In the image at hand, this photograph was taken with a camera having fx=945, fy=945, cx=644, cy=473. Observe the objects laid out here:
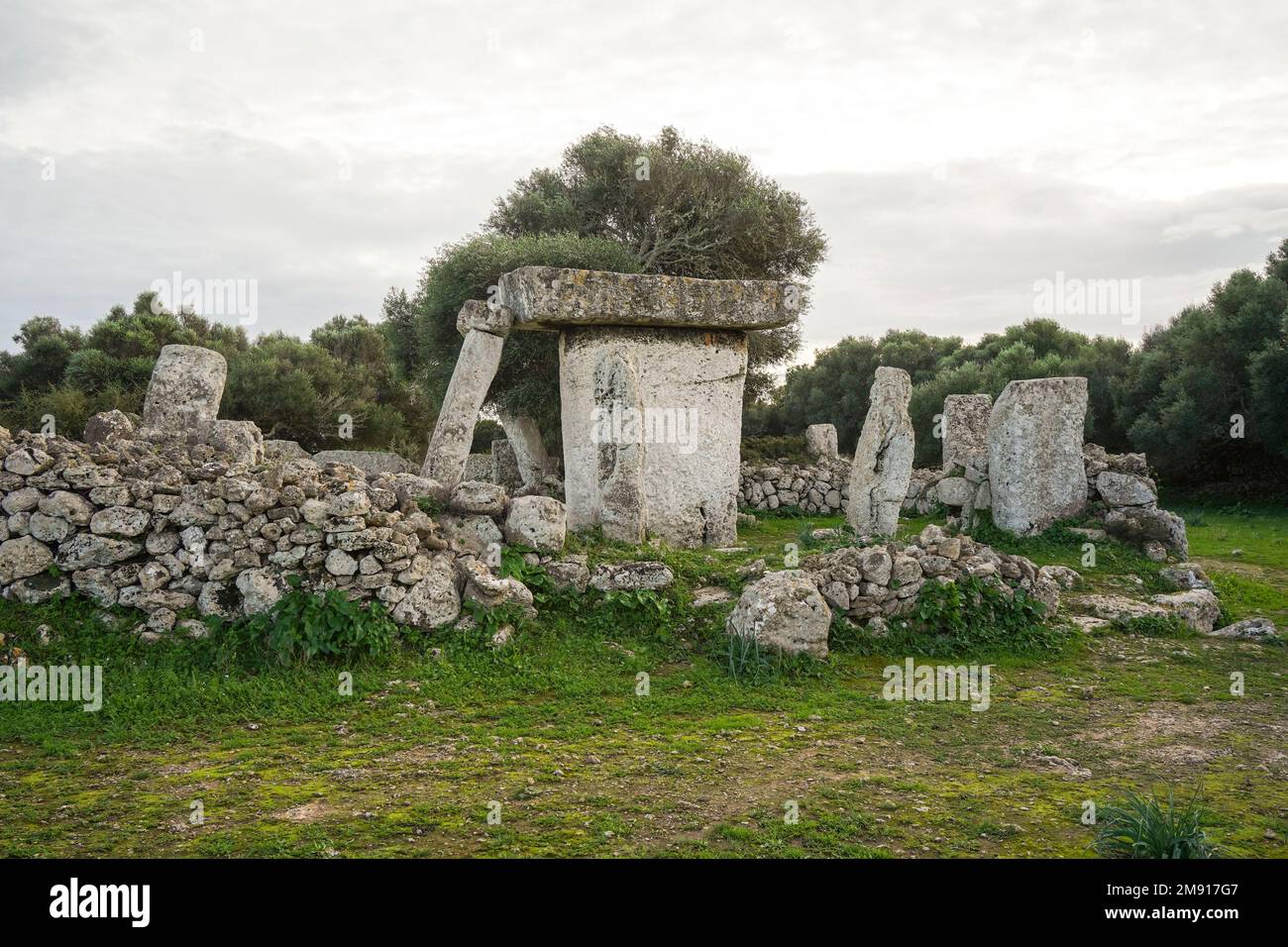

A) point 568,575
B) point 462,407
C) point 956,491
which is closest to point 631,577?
point 568,575

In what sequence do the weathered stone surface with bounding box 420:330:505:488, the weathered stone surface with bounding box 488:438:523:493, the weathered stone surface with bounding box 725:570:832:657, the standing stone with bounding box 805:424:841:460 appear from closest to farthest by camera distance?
the weathered stone surface with bounding box 725:570:832:657 → the weathered stone surface with bounding box 420:330:505:488 → the weathered stone surface with bounding box 488:438:523:493 → the standing stone with bounding box 805:424:841:460

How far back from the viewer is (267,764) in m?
5.53

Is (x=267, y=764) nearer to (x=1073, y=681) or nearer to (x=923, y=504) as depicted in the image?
(x=1073, y=681)

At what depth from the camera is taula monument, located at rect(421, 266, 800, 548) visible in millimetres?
10891

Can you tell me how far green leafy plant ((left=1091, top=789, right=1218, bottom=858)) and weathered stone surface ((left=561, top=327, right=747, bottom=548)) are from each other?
23.3ft

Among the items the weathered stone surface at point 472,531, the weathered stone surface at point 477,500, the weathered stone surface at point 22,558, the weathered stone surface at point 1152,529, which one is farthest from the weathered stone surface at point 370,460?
the weathered stone surface at point 1152,529

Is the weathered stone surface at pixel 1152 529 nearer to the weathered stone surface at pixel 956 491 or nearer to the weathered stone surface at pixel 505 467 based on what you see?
the weathered stone surface at pixel 956 491

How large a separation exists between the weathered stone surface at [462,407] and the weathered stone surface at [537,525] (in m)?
2.55

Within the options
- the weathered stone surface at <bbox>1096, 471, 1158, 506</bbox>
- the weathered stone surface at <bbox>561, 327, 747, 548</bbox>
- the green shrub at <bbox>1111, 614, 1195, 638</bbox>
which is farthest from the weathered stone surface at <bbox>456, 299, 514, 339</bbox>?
the weathered stone surface at <bbox>1096, 471, 1158, 506</bbox>

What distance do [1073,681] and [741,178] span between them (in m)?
16.4

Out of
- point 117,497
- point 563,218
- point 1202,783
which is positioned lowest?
point 1202,783

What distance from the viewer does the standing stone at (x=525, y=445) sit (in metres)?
18.8

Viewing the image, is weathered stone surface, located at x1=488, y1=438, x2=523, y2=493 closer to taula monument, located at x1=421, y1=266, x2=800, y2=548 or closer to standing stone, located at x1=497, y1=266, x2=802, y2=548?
taula monument, located at x1=421, y1=266, x2=800, y2=548
